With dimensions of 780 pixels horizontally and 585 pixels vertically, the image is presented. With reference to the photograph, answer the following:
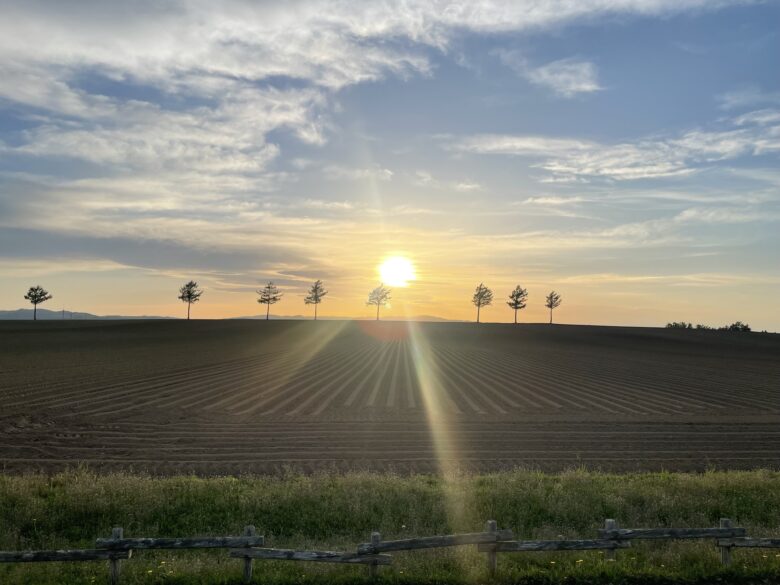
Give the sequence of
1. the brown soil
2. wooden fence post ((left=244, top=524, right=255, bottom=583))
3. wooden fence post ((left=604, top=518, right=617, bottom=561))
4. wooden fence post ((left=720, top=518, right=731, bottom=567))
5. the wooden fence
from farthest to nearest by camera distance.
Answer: the brown soil → wooden fence post ((left=604, top=518, right=617, bottom=561)) → wooden fence post ((left=720, top=518, right=731, bottom=567)) → wooden fence post ((left=244, top=524, right=255, bottom=583)) → the wooden fence

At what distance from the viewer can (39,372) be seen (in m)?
43.6

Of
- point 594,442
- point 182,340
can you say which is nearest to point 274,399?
point 594,442

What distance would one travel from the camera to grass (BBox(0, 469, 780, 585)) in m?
10.0

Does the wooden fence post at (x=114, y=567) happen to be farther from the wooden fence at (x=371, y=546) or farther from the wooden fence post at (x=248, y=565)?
the wooden fence post at (x=248, y=565)

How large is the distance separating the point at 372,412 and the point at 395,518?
1794cm

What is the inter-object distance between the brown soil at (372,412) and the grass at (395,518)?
Answer: 5.32 metres

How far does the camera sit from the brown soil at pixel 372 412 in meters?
22.1

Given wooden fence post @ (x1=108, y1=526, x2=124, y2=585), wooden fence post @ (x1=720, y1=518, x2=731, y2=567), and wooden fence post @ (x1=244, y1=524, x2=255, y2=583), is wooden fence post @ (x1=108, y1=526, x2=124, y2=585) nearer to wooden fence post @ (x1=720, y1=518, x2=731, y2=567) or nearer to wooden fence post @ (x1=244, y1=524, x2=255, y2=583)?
wooden fence post @ (x1=244, y1=524, x2=255, y2=583)

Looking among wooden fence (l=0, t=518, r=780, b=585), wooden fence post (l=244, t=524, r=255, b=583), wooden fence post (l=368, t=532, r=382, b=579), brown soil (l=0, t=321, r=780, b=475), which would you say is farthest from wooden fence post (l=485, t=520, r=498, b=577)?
brown soil (l=0, t=321, r=780, b=475)

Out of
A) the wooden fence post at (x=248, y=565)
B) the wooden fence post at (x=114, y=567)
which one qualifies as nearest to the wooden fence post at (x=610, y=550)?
the wooden fence post at (x=248, y=565)

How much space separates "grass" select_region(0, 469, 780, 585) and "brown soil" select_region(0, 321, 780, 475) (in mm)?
5324

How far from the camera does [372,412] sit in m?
31.3

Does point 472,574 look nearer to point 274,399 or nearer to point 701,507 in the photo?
point 701,507

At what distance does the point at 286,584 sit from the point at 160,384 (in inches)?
1296
